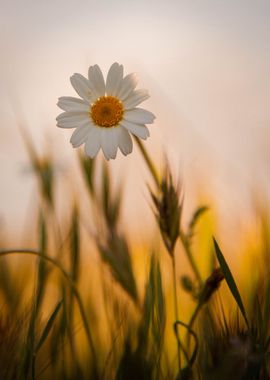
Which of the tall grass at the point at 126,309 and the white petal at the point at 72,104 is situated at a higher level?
the white petal at the point at 72,104

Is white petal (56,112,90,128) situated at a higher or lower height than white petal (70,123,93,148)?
higher

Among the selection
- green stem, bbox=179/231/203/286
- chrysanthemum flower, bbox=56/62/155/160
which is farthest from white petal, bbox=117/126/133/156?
green stem, bbox=179/231/203/286

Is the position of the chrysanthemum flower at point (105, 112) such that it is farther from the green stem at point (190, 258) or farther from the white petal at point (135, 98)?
the green stem at point (190, 258)

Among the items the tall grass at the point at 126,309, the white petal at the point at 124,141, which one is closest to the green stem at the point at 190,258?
the tall grass at the point at 126,309

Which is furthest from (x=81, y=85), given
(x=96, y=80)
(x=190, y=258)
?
(x=190, y=258)

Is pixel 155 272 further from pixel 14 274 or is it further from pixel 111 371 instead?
pixel 14 274

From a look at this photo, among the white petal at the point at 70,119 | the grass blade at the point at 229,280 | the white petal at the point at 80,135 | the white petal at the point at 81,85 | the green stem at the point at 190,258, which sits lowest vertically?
the grass blade at the point at 229,280

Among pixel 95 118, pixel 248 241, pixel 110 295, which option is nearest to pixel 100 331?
pixel 110 295

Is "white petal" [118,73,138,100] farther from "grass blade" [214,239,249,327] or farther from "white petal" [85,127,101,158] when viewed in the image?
"grass blade" [214,239,249,327]
